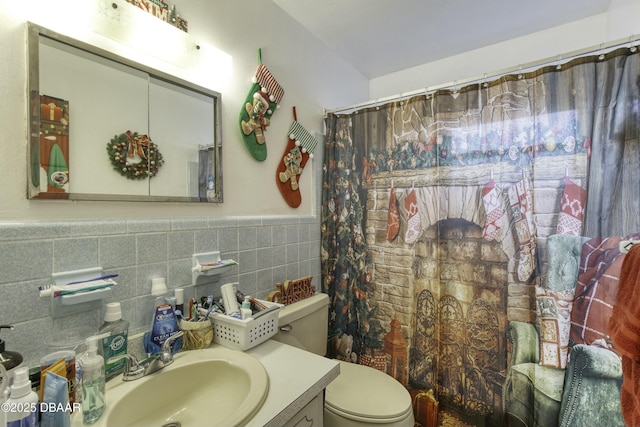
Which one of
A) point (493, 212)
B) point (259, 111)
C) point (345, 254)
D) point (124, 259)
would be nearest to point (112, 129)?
point (124, 259)

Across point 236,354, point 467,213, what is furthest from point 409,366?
point 236,354

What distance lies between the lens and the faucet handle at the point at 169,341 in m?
0.89

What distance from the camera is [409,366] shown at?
5.13ft

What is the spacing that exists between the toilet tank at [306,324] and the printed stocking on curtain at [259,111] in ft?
2.51

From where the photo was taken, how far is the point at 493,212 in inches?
52.8

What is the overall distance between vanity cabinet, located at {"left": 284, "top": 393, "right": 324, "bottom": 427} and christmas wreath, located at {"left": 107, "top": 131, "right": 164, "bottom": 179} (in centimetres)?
91

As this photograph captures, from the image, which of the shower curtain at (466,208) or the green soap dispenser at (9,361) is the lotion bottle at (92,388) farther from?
the shower curtain at (466,208)

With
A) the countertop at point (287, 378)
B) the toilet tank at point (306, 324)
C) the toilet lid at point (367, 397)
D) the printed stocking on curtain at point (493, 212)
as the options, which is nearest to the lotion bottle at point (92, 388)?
the countertop at point (287, 378)

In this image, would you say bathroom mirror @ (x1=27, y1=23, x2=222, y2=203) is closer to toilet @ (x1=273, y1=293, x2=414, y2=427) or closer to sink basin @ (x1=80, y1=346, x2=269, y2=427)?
sink basin @ (x1=80, y1=346, x2=269, y2=427)

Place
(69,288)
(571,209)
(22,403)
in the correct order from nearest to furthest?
(22,403)
(69,288)
(571,209)

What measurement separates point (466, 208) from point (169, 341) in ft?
4.54

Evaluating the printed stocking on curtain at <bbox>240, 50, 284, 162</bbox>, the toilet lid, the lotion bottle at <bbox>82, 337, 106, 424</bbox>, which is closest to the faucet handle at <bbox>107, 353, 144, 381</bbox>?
the lotion bottle at <bbox>82, 337, 106, 424</bbox>

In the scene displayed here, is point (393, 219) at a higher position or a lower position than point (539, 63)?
lower

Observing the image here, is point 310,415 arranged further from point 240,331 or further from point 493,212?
point 493,212
